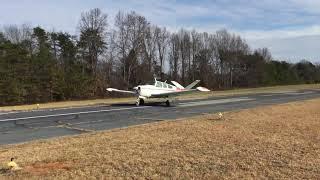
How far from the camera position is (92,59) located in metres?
61.4

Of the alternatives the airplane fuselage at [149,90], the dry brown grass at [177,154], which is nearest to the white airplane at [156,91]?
the airplane fuselage at [149,90]

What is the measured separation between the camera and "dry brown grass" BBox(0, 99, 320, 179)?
374 inches

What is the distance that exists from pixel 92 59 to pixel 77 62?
3.99m

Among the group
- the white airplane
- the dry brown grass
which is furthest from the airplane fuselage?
the dry brown grass

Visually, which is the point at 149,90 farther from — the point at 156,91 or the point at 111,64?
the point at 111,64

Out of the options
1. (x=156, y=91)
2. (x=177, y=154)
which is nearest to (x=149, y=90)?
(x=156, y=91)

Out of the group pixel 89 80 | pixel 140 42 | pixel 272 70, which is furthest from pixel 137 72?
pixel 272 70

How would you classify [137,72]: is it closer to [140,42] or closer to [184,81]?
[140,42]

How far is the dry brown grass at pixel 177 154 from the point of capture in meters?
9.51

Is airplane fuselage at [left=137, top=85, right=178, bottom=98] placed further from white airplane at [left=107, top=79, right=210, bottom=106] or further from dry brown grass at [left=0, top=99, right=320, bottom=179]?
dry brown grass at [left=0, top=99, right=320, bottom=179]

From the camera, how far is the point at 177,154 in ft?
38.0

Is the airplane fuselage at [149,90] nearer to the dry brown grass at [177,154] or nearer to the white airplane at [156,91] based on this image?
the white airplane at [156,91]

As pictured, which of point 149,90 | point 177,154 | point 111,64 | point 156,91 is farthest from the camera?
point 111,64

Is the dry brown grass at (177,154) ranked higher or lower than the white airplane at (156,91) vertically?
lower
